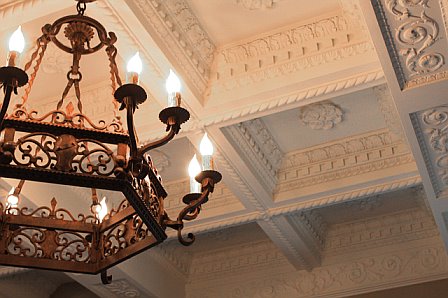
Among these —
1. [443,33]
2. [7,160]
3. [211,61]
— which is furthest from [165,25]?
[7,160]

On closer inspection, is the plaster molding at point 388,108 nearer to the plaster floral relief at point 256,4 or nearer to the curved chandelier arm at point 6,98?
the plaster floral relief at point 256,4

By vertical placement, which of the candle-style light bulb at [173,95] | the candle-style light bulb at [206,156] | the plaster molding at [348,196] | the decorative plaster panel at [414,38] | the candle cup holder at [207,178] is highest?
the plaster molding at [348,196]

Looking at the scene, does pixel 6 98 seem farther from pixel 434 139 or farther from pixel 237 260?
pixel 237 260

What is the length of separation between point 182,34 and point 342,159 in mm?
2066

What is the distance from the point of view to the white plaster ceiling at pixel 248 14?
15.9 ft

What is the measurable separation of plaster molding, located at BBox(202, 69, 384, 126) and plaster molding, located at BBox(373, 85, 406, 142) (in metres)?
0.73

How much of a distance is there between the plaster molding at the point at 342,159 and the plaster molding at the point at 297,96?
4.47 ft

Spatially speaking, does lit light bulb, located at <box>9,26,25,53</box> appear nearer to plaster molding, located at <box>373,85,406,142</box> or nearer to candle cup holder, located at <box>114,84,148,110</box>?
candle cup holder, located at <box>114,84,148,110</box>

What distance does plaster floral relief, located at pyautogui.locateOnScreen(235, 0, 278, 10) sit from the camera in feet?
15.8

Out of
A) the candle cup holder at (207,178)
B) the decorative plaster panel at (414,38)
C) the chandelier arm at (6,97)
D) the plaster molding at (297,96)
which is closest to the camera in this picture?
the chandelier arm at (6,97)

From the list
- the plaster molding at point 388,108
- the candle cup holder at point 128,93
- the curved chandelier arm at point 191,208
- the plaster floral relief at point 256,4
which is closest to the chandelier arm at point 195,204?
the curved chandelier arm at point 191,208

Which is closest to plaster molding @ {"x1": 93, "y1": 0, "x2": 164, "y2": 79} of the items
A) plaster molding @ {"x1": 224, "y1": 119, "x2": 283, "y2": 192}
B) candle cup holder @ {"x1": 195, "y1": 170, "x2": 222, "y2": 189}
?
plaster molding @ {"x1": 224, "y1": 119, "x2": 283, "y2": 192}

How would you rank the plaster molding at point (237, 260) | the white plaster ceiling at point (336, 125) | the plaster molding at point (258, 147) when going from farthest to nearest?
the plaster molding at point (237, 260) → the white plaster ceiling at point (336, 125) → the plaster molding at point (258, 147)

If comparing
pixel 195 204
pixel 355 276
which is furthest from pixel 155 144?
pixel 355 276
